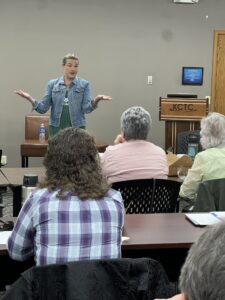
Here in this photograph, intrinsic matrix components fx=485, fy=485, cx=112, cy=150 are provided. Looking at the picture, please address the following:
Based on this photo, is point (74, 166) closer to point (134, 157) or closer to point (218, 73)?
point (134, 157)

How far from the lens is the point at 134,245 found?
7.13ft

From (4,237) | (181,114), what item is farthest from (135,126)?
(181,114)

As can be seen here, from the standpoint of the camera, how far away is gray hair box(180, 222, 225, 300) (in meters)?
0.76

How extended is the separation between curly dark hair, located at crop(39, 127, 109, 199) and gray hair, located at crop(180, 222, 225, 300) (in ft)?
3.95

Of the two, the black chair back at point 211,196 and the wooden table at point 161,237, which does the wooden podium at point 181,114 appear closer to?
the black chair back at point 211,196

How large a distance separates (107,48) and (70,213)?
19.2 feet

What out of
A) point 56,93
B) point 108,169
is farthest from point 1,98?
point 108,169

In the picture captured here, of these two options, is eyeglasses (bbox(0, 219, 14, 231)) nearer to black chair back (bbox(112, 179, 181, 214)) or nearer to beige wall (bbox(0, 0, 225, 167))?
black chair back (bbox(112, 179, 181, 214))

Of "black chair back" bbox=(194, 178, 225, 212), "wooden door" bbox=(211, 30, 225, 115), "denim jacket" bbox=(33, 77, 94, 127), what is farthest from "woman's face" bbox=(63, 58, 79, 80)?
"wooden door" bbox=(211, 30, 225, 115)

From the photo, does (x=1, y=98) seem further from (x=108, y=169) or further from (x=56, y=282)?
(x=56, y=282)

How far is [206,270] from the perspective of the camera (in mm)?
777

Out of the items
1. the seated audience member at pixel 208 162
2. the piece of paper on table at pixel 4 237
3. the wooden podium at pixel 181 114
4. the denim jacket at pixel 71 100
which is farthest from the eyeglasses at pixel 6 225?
the wooden podium at pixel 181 114

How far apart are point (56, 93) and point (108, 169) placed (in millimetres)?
2299

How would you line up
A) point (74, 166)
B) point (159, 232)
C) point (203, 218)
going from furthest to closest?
point (203, 218)
point (159, 232)
point (74, 166)
